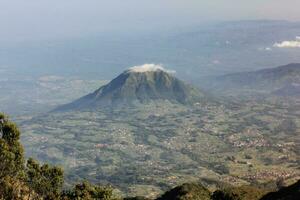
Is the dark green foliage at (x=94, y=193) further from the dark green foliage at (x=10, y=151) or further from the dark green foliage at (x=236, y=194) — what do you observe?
the dark green foliage at (x=236, y=194)

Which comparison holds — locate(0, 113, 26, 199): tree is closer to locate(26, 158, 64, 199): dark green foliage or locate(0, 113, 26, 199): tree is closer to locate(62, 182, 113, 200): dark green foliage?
locate(26, 158, 64, 199): dark green foliage

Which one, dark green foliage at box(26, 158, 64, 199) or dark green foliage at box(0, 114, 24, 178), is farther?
dark green foliage at box(0, 114, 24, 178)

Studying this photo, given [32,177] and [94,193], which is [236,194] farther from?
[32,177]

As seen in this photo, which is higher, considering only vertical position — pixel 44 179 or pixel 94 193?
pixel 94 193

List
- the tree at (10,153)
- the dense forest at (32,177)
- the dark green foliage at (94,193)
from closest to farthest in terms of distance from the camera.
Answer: the dark green foliage at (94,193), the dense forest at (32,177), the tree at (10,153)

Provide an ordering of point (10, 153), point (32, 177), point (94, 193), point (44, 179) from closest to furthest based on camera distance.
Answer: point (94, 193), point (32, 177), point (44, 179), point (10, 153)

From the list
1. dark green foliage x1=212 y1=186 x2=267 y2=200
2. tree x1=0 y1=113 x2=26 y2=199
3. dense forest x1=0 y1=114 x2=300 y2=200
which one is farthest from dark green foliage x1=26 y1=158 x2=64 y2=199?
dark green foliage x1=212 y1=186 x2=267 y2=200

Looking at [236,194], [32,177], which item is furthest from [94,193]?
[236,194]

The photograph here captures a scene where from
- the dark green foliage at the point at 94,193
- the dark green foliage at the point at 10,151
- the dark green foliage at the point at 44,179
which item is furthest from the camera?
the dark green foliage at the point at 10,151

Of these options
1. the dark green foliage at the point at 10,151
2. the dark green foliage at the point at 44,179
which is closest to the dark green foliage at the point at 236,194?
the dark green foliage at the point at 44,179

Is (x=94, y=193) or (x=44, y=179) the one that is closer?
(x=94, y=193)

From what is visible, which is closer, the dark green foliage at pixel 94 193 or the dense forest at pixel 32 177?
the dark green foliage at pixel 94 193
